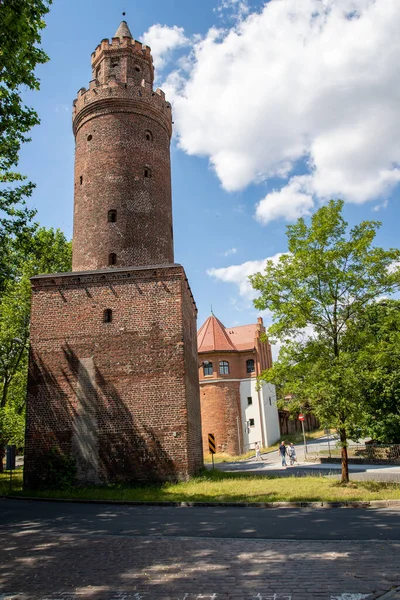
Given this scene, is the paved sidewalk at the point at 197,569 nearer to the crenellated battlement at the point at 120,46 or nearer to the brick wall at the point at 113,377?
the brick wall at the point at 113,377

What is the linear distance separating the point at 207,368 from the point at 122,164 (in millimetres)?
26040

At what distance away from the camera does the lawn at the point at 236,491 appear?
12703mm

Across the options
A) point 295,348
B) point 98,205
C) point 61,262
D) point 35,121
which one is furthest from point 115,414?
point 61,262

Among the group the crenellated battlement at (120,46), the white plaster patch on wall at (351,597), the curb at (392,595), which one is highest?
the crenellated battlement at (120,46)

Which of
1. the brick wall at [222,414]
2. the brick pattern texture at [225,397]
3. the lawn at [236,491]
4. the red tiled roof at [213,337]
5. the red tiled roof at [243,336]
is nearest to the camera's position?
the lawn at [236,491]

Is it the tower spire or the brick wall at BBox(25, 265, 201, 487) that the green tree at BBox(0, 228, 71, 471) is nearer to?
the brick wall at BBox(25, 265, 201, 487)

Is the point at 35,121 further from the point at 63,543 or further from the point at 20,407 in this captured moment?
the point at 20,407

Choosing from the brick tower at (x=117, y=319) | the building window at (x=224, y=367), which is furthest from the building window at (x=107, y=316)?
the building window at (x=224, y=367)

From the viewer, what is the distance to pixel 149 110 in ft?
65.0

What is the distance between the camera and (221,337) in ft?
144

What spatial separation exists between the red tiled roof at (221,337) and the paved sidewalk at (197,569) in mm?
34211

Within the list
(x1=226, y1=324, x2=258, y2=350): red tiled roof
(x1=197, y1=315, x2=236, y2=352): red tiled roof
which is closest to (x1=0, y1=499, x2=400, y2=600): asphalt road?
(x1=197, y1=315, x2=236, y2=352): red tiled roof

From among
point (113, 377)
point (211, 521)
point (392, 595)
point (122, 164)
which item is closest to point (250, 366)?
point (113, 377)

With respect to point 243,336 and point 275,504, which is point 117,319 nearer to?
point 275,504
